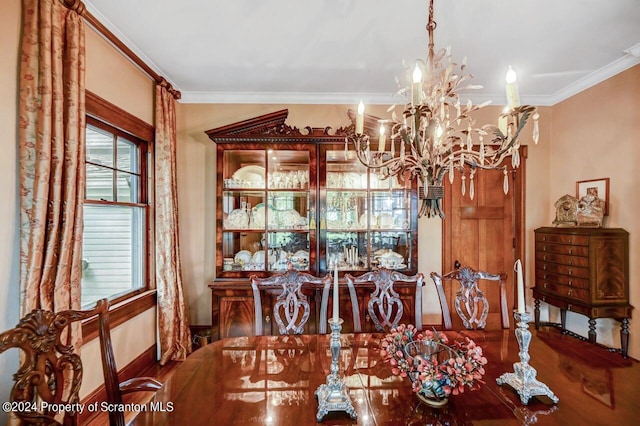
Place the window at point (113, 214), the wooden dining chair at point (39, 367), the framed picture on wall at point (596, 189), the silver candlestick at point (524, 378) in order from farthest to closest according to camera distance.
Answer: the framed picture on wall at point (596, 189) → the window at point (113, 214) → the silver candlestick at point (524, 378) → the wooden dining chair at point (39, 367)

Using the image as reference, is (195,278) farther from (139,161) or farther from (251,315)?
(139,161)

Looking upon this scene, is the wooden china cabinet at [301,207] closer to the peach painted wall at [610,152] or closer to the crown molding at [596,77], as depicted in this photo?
the peach painted wall at [610,152]

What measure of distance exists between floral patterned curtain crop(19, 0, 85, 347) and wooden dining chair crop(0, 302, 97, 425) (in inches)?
27.1

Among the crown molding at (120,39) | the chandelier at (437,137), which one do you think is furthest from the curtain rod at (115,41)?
the chandelier at (437,137)

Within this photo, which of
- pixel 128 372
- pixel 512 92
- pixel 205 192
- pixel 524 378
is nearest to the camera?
pixel 524 378

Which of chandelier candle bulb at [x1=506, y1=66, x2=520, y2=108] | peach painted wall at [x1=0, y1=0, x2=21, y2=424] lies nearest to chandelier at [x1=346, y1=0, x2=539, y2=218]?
Result: chandelier candle bulb at [x1=506, y1=66, x2=520, y2=108]

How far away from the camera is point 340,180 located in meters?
3.16

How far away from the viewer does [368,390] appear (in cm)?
Result: 117

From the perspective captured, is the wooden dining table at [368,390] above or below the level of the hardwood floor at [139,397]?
above

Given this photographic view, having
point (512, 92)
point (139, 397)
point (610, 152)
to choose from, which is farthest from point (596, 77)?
point (139, 397)

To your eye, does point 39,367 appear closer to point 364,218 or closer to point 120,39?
point 120,39

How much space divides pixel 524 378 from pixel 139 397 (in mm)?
2680

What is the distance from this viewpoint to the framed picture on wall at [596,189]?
111 inches

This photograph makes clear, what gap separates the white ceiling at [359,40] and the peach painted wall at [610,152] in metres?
0.19
